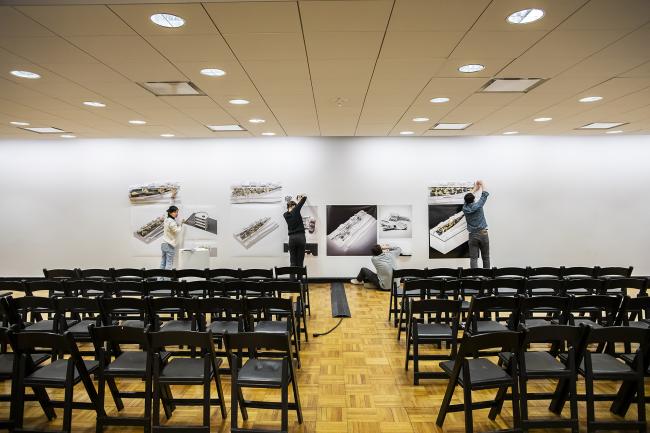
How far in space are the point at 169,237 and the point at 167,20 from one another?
20.6 ft

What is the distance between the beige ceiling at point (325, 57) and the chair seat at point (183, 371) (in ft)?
8.17

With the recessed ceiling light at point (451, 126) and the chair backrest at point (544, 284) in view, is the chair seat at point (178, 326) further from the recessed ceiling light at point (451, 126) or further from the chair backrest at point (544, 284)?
the recessed ceiling light at point (451, 126)

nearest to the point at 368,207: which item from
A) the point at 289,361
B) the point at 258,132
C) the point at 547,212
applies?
the point at 258,132

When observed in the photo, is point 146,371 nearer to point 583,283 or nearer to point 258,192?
point 583,283

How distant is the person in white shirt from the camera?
27.3ft

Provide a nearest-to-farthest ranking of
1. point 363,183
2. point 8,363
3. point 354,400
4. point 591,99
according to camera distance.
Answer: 1. point 8,363
2. point 354,400
3. point 591,99
4. point 363,183

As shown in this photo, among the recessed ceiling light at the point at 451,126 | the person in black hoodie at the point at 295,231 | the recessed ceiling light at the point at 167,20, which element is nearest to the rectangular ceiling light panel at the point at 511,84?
the recessed ceiling light at the point at 451,126

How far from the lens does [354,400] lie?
3.48 meters

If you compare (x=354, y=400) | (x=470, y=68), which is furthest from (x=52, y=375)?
(x=470, y=68)

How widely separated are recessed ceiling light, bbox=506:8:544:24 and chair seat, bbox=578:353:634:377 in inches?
99.9

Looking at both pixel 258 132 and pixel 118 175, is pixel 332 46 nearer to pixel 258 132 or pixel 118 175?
pixel 258 132

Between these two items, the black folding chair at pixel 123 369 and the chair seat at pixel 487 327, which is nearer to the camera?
the black folding chair at pixel 123 369

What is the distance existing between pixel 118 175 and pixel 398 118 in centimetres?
651

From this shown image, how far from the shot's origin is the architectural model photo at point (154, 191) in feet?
29.9
